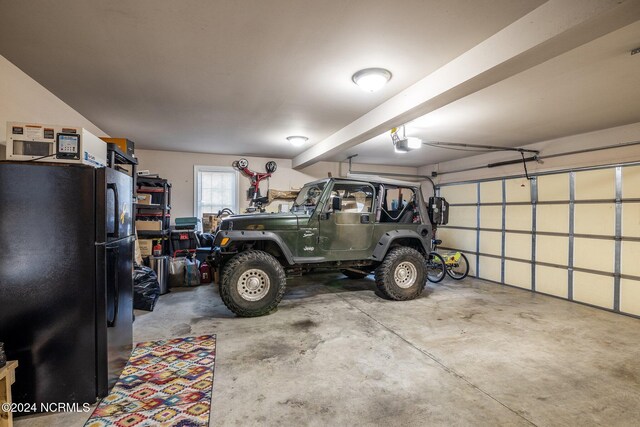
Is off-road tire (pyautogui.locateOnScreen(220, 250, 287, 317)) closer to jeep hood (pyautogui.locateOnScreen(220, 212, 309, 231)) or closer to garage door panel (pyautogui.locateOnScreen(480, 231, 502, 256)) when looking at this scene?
jeep hood (pyautogui.locateOnScreen(220, 212, 309, 231))

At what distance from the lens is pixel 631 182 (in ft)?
14.2

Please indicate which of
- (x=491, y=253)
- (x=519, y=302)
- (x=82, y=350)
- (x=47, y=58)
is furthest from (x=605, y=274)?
(x=47, y=58)

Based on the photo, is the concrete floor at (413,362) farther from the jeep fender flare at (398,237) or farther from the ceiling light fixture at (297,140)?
the ceiling light fixture at (297,140)

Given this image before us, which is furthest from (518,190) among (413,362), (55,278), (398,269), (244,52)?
(55,278)

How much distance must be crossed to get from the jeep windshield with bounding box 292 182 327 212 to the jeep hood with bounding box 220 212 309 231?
40 centimetres

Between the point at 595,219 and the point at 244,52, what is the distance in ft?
18.7

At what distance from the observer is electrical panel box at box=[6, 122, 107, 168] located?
85.1 inches

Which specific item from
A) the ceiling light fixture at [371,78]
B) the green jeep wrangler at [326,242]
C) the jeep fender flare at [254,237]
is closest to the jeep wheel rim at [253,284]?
the green jeep wrangler at [326,242]

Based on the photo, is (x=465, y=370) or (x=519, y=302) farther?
(x=519, y=302)

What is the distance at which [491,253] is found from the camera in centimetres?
645

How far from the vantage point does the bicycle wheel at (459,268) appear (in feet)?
21.5

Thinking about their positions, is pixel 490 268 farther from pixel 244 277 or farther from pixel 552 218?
pixel 244 277

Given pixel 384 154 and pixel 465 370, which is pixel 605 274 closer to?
pixel 465 370

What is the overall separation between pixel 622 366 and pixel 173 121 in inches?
241
